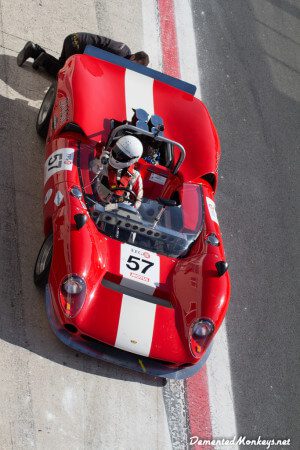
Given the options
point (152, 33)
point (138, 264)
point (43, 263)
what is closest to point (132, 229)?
point (138, 264)

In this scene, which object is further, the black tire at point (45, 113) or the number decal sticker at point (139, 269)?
the black tire at point (45, 113)

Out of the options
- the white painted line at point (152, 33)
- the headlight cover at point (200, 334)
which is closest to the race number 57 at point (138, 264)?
the headlight cover at point (200, 334)

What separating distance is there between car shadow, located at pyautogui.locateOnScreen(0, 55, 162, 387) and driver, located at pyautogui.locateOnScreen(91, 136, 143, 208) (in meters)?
0.73

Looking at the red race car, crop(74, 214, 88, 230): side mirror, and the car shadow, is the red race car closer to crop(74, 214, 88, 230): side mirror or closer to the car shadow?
crop(74, 214, 88, 230): side mirror

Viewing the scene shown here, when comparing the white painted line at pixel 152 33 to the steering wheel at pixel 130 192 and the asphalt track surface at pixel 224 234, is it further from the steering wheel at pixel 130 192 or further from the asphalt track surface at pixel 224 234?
the steering wheel at pixel 130 192

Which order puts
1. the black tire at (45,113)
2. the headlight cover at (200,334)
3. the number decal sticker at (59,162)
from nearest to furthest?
1. the headlight cover at (200,334)
2. the number decal sticker at (59,162)
3. the black tire at (45,113)

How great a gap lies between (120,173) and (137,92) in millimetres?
1194

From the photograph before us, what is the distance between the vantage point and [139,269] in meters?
6.05

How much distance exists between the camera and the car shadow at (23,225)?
A: 19.5 ft

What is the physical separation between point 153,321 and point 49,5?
4365 mm

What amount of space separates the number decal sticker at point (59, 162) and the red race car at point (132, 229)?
0.01 m

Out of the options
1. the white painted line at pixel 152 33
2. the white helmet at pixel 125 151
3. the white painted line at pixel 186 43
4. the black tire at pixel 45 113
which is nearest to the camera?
the white helmet at pixel 125 151

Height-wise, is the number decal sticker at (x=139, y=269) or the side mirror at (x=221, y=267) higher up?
the side mirror at (x=221, y=267)

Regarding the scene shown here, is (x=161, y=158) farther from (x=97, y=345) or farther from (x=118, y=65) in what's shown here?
(x=97, y=345)
